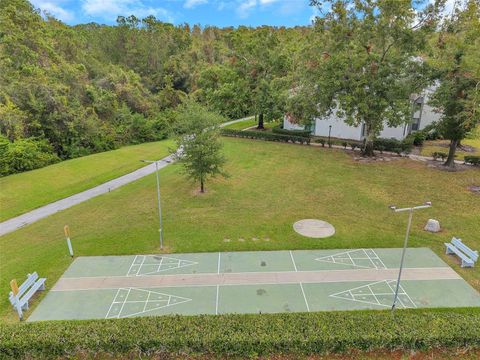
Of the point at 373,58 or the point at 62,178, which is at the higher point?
the point at 373,58

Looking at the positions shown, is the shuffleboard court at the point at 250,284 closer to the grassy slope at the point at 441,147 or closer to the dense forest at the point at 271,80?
the dense forest at the point at 271,80

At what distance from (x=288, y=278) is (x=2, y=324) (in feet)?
33.5

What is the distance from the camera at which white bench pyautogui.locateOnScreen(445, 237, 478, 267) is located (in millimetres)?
13852

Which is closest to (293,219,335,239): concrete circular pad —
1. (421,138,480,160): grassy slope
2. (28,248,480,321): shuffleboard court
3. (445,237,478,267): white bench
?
(28,248,480,321): shuffleboard court

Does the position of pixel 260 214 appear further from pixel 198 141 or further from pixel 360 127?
pixel 360 127

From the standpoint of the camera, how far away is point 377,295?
1251cm

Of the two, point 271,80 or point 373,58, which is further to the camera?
point 271,80

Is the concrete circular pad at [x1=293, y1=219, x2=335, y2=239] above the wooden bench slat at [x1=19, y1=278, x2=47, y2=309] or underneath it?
above

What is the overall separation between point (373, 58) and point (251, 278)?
2063 cm

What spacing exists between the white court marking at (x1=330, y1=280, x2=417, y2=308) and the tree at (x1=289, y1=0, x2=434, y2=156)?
16287 mm

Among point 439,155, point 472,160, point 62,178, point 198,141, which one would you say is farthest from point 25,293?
point 472,160

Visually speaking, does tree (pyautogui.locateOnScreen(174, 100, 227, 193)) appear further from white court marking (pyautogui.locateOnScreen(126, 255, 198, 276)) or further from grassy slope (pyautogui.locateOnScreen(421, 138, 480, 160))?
grassy slope (pyautogui.locateOnScreen(421, 138, 480, 160))

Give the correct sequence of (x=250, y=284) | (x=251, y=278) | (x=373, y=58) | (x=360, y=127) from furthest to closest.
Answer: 1. (x=360, y=127)
2. (x=373, y=58)
3. (x=251, y=278)
4. (x=250, y=284)

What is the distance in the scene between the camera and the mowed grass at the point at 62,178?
74.0ft
